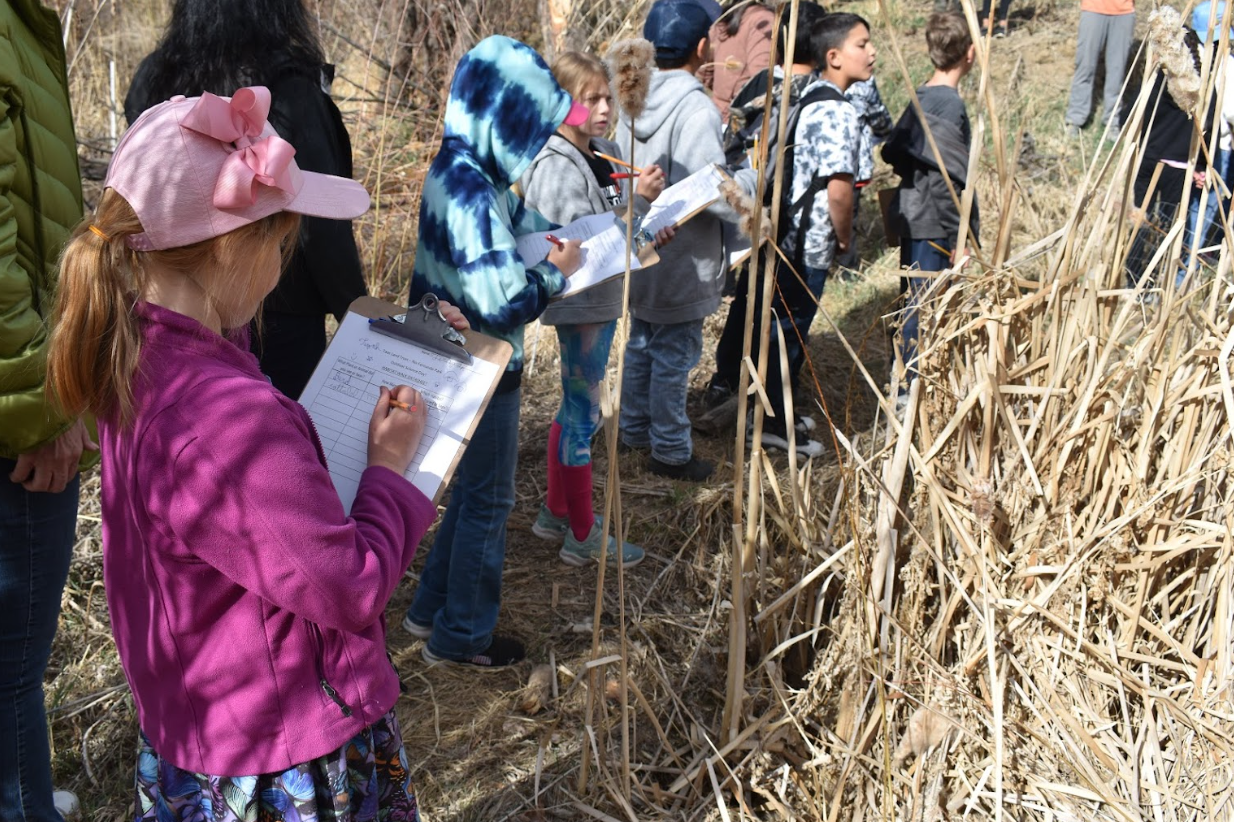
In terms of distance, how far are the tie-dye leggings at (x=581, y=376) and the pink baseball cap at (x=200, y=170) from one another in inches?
65.8

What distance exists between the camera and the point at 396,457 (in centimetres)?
137

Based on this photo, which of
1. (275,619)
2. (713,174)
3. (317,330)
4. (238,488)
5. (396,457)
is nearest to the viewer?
(238,488)

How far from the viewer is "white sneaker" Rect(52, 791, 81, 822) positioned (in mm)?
2096

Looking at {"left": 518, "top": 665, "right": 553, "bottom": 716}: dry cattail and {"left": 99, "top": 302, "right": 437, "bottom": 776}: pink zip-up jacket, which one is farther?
{"left": 518, "top": 665, "right": 553, "bottom": 716}: dry cattail

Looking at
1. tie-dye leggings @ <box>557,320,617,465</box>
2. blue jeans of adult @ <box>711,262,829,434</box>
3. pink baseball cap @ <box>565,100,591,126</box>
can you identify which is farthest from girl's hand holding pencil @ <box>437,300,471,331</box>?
blue jeans of adult @ <box>711,262,829,434</box>

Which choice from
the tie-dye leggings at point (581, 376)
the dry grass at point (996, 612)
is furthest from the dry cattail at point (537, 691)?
the tie-dye leggings at point (581, 376)

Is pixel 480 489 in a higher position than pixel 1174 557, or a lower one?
lower

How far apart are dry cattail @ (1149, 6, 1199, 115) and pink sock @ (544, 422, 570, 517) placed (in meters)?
1.85

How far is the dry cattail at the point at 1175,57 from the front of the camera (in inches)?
62.2

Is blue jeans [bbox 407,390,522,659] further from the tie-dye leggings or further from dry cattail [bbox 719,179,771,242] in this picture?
dry cattail [bbox 719,179,771,242]

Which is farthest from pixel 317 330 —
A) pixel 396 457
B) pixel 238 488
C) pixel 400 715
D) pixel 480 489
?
pixel 238 488

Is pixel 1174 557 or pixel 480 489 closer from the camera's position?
pixel 1174 557

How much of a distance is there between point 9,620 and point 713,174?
2.06 meters

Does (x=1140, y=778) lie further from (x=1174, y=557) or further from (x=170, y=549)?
(x=170, y=549)
